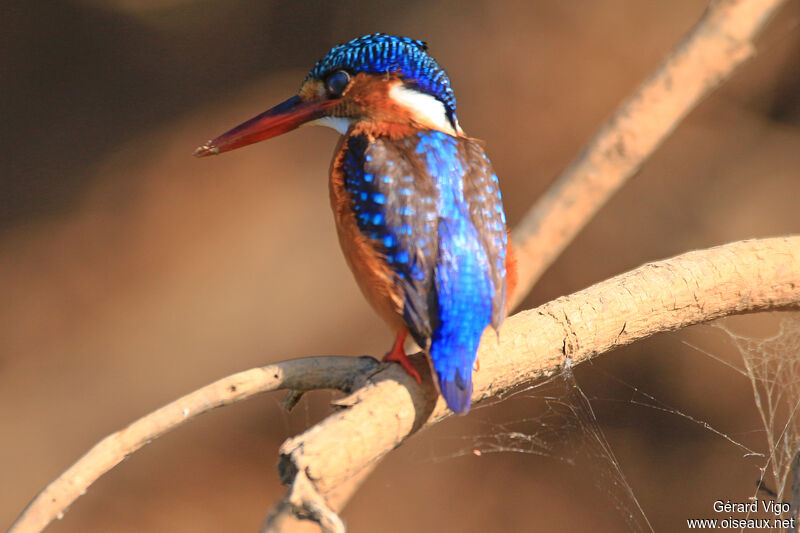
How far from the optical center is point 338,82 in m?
1.74

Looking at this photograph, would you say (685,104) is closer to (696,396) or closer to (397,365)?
(397,365)

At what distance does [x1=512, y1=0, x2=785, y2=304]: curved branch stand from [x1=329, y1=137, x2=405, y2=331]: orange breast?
2.52 ft

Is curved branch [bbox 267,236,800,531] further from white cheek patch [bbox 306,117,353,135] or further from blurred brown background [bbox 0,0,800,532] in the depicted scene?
blurred brown background [bbox 0,0,800,532]

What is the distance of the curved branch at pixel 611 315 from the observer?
1.39 meters

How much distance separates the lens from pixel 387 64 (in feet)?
5.67

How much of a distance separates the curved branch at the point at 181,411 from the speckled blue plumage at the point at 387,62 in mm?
623

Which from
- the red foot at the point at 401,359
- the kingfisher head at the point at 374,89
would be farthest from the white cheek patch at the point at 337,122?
the red foot at the point at 401,359

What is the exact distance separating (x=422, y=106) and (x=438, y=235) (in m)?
0.40

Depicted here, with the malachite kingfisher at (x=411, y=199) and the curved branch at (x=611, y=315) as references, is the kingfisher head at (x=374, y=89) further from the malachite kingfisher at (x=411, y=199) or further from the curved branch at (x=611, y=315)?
the curved branch at (x=611, y=315)

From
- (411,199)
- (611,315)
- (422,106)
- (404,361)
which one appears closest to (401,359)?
(404,361)

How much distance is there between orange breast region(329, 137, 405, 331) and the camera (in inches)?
58.9

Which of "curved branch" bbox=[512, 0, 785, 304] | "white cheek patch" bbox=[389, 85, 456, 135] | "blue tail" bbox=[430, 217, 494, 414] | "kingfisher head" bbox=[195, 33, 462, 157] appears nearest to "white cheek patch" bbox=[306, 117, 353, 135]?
"kingfisher head" bbox=[195, 33, 462, 157]

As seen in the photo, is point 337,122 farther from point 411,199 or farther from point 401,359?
point 401,359

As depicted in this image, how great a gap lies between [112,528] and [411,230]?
2947mm
